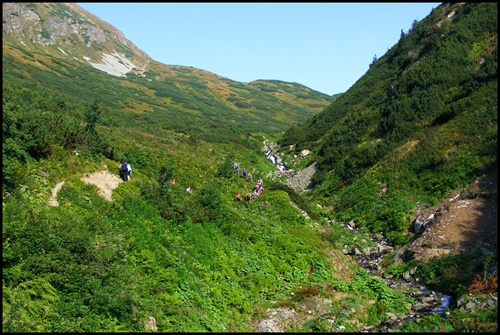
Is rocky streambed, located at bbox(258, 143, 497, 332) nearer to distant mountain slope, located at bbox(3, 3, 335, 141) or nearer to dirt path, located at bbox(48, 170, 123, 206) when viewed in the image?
dirt path, located at bbox(48, 170, 123, 206)

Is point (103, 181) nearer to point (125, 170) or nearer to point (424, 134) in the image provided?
point (125, 170)

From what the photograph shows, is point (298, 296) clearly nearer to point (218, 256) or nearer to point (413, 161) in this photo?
point (218, 256)

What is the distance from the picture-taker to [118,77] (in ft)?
431

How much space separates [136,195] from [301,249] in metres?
8.43

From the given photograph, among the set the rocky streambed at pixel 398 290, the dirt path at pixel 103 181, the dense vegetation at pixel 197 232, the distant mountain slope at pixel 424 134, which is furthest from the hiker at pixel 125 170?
the distant mountain slope at pixel 424 134

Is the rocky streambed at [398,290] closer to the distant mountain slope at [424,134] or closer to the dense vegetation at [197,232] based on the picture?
the dense vegetation at [197,232]

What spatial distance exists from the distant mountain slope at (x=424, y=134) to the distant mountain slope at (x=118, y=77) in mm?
48680

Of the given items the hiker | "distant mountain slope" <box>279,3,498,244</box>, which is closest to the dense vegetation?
"distant mountain slope" <box>279,3,498,244</box>

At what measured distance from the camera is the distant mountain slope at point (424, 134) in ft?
91.4

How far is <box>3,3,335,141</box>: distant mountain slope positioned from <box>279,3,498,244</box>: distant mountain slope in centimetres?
4868

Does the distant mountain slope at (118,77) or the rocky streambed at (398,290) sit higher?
the distant mountain slope at (118,77)

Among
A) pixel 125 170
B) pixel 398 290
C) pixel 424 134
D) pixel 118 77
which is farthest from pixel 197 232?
pixel 118 77

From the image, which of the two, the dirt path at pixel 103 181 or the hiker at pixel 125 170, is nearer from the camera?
the dirt path at pixel 103 181

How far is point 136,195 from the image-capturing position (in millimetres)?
18562
